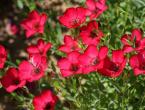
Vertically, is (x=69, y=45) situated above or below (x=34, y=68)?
above

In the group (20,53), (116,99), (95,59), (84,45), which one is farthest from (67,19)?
(20,53)

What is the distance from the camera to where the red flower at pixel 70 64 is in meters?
2.14

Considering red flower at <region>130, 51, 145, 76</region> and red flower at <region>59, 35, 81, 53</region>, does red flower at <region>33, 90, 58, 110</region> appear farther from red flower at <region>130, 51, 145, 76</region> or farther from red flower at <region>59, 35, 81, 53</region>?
red flower at <region>130, 51, 145, 76</region>

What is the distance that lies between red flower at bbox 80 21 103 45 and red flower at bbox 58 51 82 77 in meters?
0.12

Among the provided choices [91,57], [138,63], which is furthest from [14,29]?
[138,63]

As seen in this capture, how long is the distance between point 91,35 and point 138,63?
36cm

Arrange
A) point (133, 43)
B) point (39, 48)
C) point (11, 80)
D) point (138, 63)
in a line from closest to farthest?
1. point (138, 63)
2. point (133, 43)
3. point (11, 80)
4. point (39, 48)

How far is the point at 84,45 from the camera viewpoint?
7.80 ft

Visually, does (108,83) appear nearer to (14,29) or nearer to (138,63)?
(138,63)

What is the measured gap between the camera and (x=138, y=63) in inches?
80.0

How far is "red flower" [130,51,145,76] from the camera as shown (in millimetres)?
2009

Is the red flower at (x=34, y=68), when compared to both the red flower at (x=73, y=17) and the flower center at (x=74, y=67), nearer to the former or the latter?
the flower center at (x=74, y=67)

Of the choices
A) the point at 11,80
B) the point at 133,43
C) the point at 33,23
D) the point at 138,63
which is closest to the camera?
the point at 138,63

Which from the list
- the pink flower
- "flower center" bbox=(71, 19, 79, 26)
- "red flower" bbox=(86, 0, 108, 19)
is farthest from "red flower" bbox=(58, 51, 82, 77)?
the pink flower
